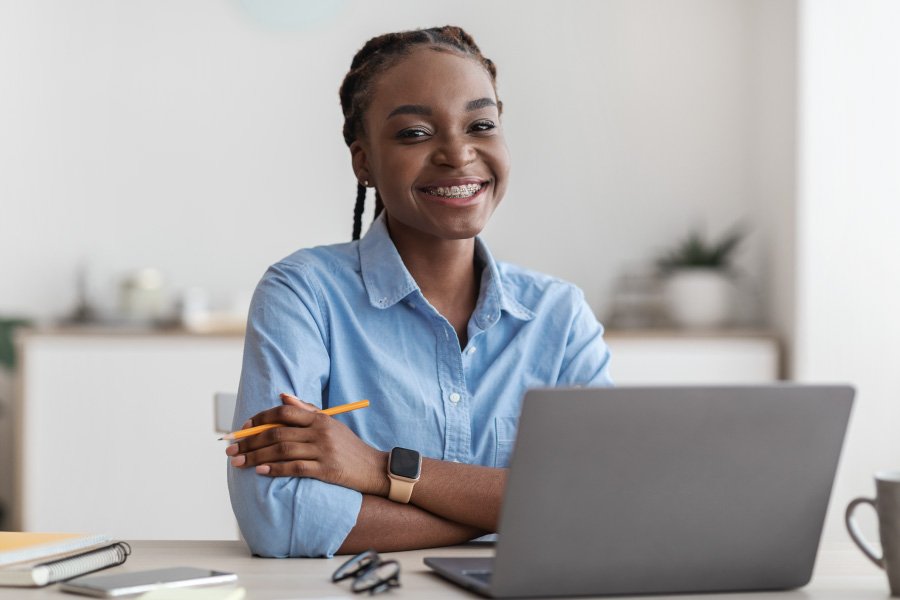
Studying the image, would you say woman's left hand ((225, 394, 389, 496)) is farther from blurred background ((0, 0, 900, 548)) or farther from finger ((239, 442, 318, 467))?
blurred background ((0, 0, 900, 548))

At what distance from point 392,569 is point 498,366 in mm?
648

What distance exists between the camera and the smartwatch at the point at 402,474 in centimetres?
146

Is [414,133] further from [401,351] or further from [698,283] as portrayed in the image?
[698,283]

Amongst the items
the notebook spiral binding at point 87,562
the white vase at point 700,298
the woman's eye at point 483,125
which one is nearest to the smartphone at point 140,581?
the notebook spiral binding at point 87,562

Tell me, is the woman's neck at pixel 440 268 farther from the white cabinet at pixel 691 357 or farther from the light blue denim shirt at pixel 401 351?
the white cabinet at pixel 691 357

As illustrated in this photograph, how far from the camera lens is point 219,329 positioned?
3.86 meters

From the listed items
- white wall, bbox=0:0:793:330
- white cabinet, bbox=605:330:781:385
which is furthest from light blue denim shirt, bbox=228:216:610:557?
white wall, bbox=0:0:793:330

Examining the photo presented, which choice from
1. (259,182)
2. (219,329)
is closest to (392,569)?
(219,329)

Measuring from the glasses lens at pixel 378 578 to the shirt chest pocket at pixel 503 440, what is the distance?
0.57 m

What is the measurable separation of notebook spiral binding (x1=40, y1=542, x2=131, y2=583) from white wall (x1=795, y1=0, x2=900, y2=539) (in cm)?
292

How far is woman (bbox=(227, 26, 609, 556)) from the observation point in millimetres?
1487

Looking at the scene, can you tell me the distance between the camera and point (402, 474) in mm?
1466

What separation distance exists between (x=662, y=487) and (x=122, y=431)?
301cm

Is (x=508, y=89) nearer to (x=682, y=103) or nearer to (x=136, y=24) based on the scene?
(x=682, y=103)
